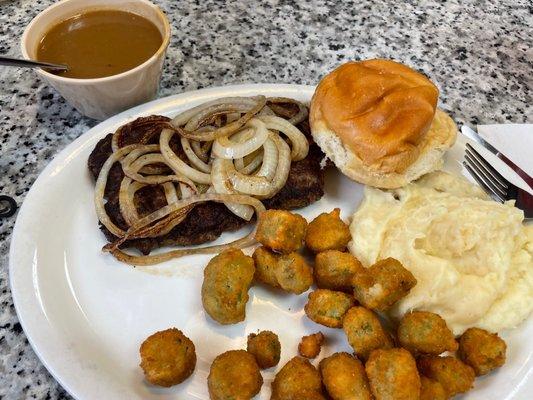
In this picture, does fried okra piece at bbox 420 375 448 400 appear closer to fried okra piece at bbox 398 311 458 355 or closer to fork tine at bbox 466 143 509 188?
fried okra piece at bbox 398 311 458 355

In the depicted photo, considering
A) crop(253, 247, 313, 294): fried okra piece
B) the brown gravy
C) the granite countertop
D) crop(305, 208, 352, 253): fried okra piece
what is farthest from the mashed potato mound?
the brown gravy

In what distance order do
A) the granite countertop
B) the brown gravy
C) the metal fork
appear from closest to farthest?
the metal fork → the brown gravy → the granite countertop

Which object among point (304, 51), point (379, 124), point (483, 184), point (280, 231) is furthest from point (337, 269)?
point (304, 51)

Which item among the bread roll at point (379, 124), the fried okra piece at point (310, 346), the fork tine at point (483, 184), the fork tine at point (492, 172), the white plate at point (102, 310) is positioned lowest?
the white plate at point (102, 310)

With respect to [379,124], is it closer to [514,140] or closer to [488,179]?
[488,179]

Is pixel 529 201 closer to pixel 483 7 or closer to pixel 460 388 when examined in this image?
pixel 460 388

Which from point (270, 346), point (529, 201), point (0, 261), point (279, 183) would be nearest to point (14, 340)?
point (0, 261)

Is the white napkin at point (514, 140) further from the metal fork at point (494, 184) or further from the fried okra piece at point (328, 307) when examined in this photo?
the fried okra piece at point (328, 307)

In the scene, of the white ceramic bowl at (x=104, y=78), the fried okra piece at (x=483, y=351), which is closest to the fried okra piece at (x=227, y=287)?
the fried okra piece at (x=483, y=351)
